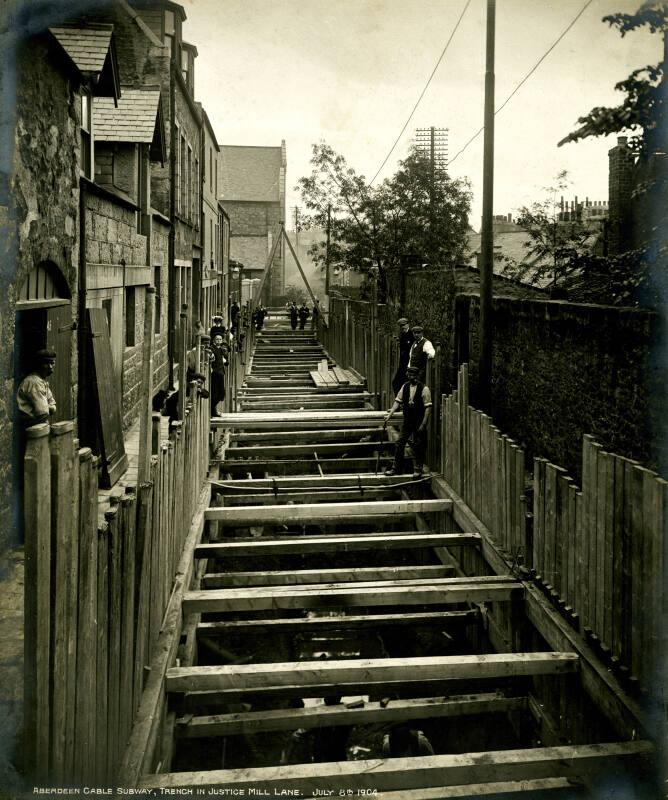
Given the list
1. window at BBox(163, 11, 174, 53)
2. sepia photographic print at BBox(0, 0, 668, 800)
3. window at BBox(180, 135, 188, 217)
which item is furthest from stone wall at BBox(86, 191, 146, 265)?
window at BBox(163, 11, 174, 53)

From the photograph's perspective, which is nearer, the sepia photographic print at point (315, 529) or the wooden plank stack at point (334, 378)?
the sepia photographic print at point (315, 529)

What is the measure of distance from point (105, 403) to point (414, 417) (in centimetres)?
389

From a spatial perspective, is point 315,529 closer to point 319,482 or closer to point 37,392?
point 319,482

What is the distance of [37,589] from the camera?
2.29 meters

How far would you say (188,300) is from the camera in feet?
80.8

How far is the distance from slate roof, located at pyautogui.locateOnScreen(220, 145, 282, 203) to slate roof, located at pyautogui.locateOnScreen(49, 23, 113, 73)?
57298mm

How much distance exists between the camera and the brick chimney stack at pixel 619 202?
19.5 m

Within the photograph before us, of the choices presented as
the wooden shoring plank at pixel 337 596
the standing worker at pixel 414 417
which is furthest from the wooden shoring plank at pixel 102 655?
the standing worker at pixel 414 417

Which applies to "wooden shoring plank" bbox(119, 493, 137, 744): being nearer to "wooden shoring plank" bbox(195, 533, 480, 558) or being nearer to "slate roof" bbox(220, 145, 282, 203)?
"wooden shoring plank" bbox(195, 533, 480, 558)

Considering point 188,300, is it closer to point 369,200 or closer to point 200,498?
point 369,200

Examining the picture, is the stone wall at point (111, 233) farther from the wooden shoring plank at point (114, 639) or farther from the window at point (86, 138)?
the wooden shoring plank at point (114, 639)

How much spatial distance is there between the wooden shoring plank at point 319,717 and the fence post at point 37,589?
285cm

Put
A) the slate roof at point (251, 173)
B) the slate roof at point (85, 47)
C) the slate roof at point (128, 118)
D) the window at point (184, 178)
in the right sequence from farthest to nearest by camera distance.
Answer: the slate roof at point (251, 173), the window at point (184, 178), the slate roof at point (128, 118), the slate roof at point (85, 47)

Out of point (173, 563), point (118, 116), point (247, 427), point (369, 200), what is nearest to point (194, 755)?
point (173, 563)
